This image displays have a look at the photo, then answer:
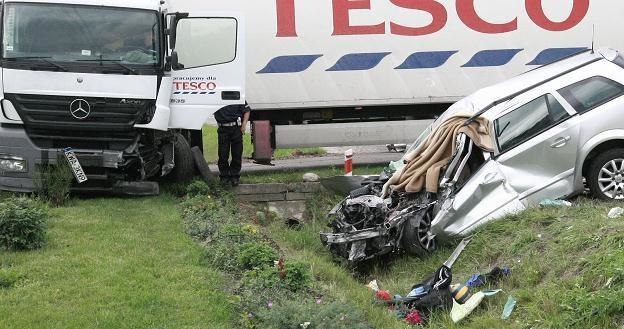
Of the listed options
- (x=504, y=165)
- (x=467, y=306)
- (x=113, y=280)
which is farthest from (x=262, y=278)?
(x=504, y=165)

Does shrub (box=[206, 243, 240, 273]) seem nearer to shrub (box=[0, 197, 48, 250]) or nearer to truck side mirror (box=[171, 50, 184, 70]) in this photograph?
shrub (box=[0, 197, 48, 250])

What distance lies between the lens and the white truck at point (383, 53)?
13.1 m

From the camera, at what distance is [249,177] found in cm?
1320

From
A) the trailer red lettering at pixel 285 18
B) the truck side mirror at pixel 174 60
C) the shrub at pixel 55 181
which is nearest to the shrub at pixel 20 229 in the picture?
the shrub at pixel 55 181

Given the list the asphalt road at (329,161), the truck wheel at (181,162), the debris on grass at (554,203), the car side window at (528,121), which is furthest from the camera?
the asphalt road at (329,161)

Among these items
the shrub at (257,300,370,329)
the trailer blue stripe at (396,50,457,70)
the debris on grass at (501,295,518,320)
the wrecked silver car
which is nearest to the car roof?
the wrecked silver car

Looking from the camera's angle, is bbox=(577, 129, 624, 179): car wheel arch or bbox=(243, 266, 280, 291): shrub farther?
bbox=(577, 129, 624, 179): car wheel arch

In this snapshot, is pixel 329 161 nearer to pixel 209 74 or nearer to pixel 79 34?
pixel 209 74

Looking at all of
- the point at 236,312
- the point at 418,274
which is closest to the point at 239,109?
the point at 418,274

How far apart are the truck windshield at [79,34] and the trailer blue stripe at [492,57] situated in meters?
6.02

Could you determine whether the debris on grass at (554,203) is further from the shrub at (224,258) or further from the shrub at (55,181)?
the shrub at (55,181)

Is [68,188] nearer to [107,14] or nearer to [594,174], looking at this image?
[107,14]

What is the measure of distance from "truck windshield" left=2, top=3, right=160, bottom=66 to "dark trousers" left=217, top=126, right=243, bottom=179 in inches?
69.1

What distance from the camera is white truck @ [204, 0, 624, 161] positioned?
13117 mm
